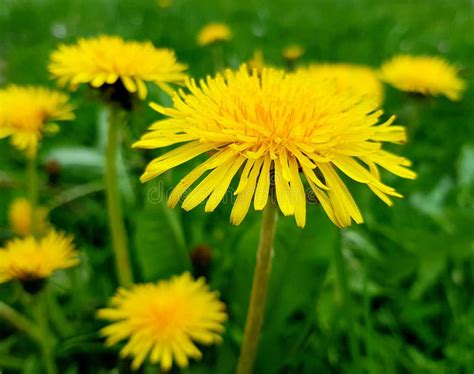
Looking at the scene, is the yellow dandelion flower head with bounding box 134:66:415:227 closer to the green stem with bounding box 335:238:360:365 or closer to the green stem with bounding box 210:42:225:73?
the green stem with bounding box 335:238:360:365

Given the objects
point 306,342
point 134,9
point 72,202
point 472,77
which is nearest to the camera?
point 306,342

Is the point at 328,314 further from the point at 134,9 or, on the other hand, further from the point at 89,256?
the point at 134,9

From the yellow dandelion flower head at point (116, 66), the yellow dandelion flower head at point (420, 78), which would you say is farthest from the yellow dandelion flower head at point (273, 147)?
the yellow dandelion flower head at point (420, 78)

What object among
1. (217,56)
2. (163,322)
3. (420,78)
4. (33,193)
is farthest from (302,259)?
(217,56)

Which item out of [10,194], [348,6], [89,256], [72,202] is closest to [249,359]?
[89,256]

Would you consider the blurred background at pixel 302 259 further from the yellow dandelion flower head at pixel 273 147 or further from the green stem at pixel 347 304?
the yellow dandelion flower head at pixel 273 147

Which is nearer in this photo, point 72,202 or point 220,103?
point 220,103

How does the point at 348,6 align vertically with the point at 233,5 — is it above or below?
above
